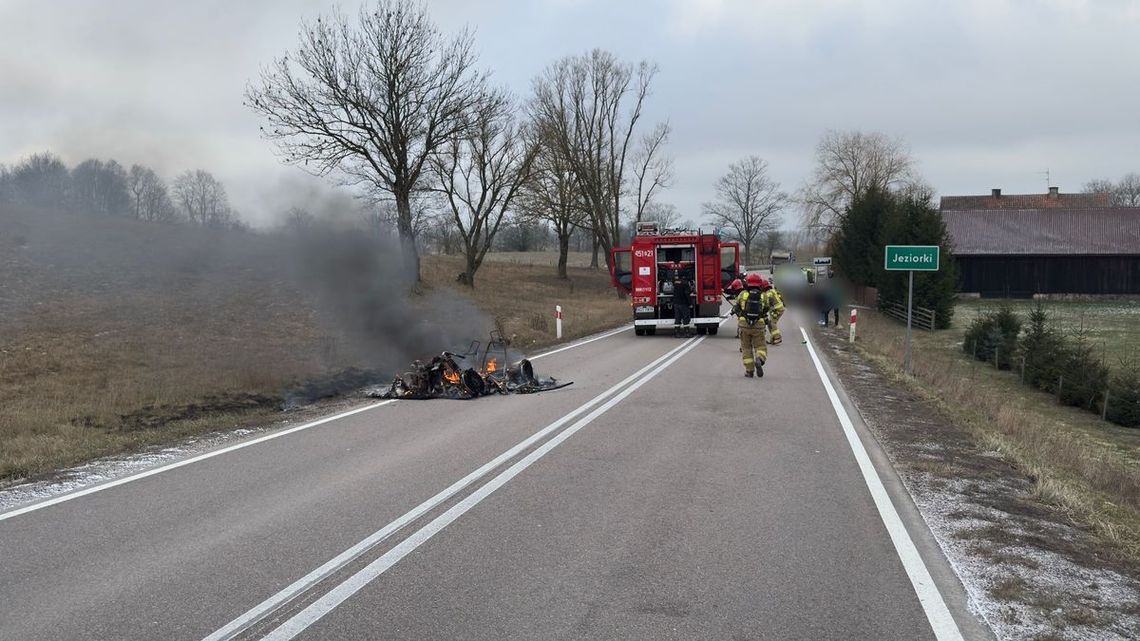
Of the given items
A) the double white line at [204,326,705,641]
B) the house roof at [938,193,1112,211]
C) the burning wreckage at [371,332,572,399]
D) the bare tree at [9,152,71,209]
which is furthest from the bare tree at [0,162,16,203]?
the house roof at [938,193,1112,211]

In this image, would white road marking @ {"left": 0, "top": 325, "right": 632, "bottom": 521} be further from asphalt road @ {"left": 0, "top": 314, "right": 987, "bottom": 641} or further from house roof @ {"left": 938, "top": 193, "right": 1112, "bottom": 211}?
house roof @ {"left": 938, "top": 193, "right": 1112, "bottom": 211}

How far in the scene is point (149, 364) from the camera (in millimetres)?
15484

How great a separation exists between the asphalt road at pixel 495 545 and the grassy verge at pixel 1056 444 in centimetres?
142

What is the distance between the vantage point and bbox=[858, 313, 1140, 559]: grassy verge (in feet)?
22.9

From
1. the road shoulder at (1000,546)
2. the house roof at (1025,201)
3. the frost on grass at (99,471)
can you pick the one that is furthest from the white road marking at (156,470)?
the house roof at (1025,201)

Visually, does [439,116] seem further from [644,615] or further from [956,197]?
[956,197]

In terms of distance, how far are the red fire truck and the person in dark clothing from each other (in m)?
0.23

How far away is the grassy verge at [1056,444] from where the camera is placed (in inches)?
274

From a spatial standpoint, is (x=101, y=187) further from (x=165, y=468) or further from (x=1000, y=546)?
(x=1000, y=546)

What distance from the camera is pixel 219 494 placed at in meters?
6.98

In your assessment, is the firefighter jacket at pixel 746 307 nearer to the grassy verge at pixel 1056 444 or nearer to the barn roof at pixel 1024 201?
the grassy verge at pixel 1056 444

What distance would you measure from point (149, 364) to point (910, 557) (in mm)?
14012

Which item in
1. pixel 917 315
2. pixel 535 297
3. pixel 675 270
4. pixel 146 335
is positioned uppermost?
pixel 675 270

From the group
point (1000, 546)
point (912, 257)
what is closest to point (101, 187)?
point (912, 257)
